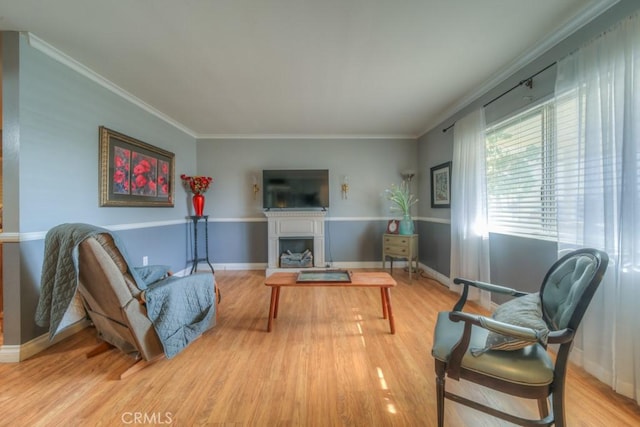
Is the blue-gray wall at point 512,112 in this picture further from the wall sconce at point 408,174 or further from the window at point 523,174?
the wall sconce at point 408,174

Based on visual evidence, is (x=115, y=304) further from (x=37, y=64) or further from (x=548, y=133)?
(x=548, y=133)

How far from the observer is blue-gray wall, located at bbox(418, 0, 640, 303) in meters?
1.64

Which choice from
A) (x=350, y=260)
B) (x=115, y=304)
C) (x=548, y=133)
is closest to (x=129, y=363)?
(x=115, y=304)

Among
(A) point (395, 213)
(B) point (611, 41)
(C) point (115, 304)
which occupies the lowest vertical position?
(C) point (115, 304)

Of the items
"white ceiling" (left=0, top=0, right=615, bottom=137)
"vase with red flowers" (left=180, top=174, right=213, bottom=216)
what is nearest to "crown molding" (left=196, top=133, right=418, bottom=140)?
"vase with red flowers" (left=180, top=174, right=213, bottom=216)

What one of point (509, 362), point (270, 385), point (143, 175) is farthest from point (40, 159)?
point (509, 362)

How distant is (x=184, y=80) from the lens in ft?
8.07

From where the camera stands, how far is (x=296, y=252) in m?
4.27

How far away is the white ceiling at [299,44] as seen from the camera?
158 cm

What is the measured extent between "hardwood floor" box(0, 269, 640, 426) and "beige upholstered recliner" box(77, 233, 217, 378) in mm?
132

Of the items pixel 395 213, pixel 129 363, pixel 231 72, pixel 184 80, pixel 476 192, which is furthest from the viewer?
pixel 395 213

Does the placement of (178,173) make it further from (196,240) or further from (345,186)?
(345,186)

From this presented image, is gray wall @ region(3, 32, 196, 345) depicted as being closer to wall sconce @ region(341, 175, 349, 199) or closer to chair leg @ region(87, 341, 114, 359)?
chair leg @ region(87, 341, 114, 359)

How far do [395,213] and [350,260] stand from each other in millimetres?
1195
